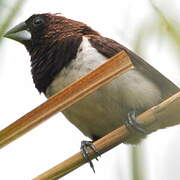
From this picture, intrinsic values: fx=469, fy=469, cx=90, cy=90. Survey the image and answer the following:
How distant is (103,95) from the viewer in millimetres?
2883

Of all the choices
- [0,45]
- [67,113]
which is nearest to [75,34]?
[67,113]

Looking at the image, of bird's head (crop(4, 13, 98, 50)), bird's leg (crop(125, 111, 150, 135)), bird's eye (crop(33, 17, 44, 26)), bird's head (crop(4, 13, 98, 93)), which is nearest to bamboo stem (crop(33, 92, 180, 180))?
bird's leg (crop(125, 111, 150, 135))

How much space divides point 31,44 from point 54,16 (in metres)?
0.36

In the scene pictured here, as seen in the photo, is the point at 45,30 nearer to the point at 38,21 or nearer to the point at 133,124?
the point at 38,21

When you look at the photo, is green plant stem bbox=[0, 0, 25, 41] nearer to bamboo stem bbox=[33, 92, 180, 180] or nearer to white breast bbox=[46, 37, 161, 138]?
bamboo stem bbox=[33, 92, 180, 180]

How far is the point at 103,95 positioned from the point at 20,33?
0.94m

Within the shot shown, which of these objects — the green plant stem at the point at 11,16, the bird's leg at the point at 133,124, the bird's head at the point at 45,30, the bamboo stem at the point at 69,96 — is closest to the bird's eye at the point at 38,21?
the bird's head at the point at 45,30

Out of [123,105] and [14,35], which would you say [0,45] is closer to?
[123,105]

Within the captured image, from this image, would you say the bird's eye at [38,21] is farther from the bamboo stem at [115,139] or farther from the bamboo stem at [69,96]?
the bamboo stem at [69,96]

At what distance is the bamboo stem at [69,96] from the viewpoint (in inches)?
49.5

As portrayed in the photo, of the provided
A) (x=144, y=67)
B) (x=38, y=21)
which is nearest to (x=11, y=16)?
(x=144, y=67)

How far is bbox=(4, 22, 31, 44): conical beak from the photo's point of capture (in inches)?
133

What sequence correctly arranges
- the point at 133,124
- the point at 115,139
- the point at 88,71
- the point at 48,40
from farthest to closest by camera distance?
the point at 48,40 → the point at 88,71 → the point at 133,124 → the point at 115,139

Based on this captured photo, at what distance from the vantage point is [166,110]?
1389 millimetres
